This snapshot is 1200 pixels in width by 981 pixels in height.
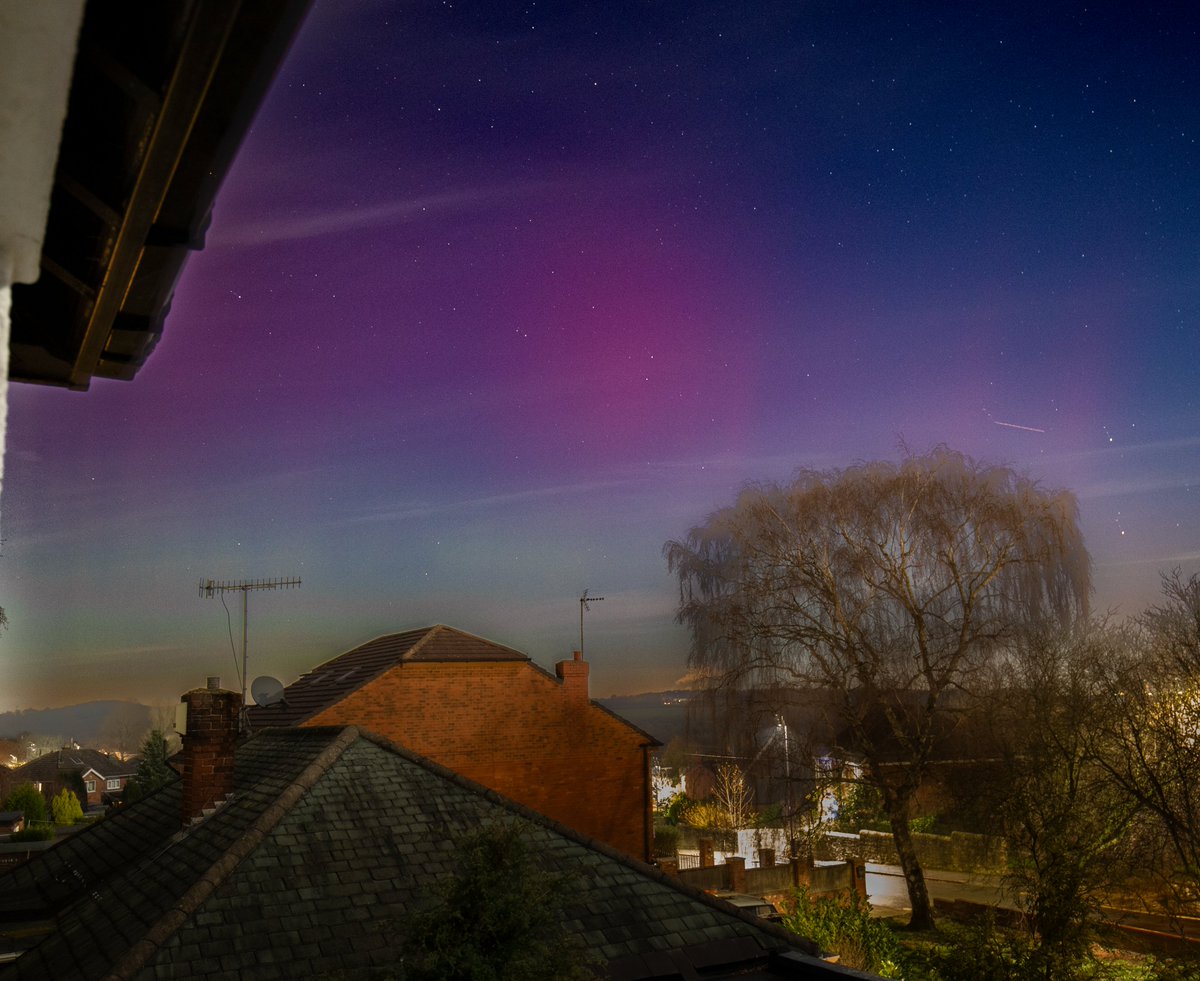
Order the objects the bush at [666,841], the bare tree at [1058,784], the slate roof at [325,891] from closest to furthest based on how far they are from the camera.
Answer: the slate roof at [325,891] → the bare tree at [1058,784] → the bush at [666,841]

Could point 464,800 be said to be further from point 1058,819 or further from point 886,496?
point 886,496

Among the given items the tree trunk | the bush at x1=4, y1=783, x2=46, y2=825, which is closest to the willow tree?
the tree trunk

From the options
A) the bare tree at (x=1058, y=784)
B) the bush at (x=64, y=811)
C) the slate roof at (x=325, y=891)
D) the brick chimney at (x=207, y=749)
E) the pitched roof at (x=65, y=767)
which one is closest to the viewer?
the slate roof at (x=325, y=891)

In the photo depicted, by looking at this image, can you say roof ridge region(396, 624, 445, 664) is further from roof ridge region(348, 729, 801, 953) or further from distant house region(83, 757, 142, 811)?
distant house region(83, 757, 142, 811)

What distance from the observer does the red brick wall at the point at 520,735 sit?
72.3ft

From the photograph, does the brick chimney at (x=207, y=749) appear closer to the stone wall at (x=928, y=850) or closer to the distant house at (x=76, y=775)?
the stone wall at (x=928, y=850)

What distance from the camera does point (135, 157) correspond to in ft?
6.75

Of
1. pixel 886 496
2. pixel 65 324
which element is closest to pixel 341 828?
pixel 65 324

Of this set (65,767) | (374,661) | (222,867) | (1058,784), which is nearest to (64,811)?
(374,661)

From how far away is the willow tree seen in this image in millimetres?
23844

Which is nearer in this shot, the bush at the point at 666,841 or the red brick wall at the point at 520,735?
the red brick wall at the point at 520,735

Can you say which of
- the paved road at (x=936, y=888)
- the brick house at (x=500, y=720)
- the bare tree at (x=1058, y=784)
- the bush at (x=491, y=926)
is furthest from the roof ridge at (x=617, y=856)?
the paved road at (x=936, y=888)

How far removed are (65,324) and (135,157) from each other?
1.13 m

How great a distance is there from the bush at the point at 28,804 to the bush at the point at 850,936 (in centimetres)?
3799
